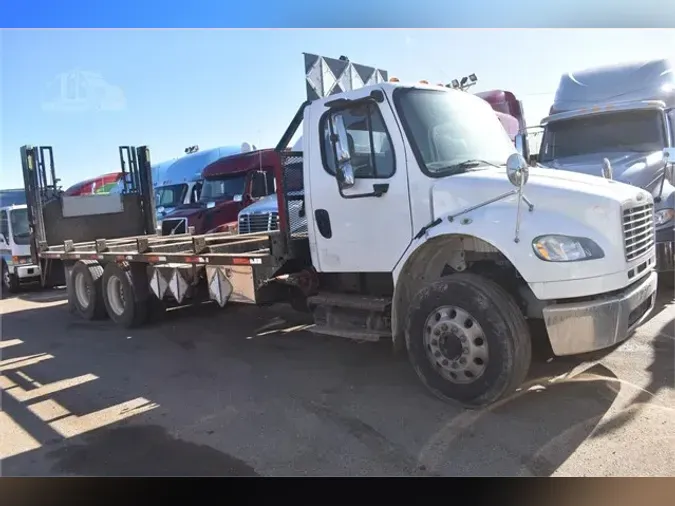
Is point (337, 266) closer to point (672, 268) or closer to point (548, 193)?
point (548, 193)

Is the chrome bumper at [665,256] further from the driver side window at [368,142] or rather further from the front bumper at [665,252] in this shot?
the driver side window at [368,142]

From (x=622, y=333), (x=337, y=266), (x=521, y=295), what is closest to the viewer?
(x=622, y=333)

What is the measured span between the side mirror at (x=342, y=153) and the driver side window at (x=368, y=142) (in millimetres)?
84

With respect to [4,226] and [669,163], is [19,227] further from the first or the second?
[669,163]

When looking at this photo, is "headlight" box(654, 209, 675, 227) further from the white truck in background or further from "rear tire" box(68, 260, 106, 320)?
"rear tire" box(68, 260, 106, 320)

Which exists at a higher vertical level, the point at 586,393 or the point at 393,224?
the point at 393,224

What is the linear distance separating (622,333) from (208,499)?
117 inches

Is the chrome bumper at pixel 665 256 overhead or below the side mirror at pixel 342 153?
below

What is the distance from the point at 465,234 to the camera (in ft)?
13.8

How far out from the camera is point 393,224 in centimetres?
486

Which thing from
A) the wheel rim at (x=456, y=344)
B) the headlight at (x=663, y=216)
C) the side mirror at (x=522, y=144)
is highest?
the side mirror at (x=522, y=144)

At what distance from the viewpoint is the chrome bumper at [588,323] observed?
3.82m

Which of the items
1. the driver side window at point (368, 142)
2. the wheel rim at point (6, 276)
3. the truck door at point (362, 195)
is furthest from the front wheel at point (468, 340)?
the wheel rim at point (6, 276)

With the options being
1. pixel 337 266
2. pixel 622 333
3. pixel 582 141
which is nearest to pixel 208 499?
pixel 337 266
